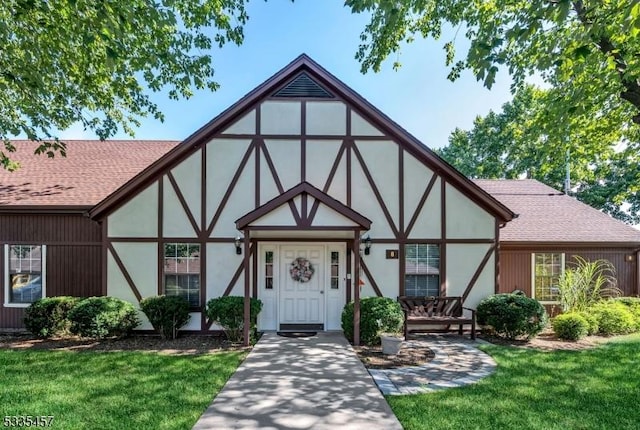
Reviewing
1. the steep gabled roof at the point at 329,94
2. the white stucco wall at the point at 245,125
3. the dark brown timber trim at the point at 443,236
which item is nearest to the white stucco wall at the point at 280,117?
the white stucco wall at the point at 245,125

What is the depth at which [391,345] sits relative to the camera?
24.8 ft

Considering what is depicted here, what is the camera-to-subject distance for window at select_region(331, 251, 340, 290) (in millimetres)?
9992

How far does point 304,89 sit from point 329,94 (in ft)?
2.40

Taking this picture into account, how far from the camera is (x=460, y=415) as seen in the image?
15.6 feet

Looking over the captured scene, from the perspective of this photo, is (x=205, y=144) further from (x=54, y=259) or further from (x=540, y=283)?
(x=540, y=283)

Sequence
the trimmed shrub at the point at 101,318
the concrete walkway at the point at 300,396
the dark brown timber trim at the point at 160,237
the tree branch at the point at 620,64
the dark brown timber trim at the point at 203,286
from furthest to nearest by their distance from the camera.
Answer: the dark brown timber trim at the point at 160,237, the dark brown timber trim at the point at 203,286, the trimmed shrub at the point at 101,318, the tree branch at the point at 620,64, the concrete walkway at the point at 300,396

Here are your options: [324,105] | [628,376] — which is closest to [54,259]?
[324,105]

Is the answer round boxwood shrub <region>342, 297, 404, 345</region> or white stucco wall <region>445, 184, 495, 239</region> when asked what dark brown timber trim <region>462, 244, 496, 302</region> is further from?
round boxwood shrub <region>342, 297, 404, 345</region>

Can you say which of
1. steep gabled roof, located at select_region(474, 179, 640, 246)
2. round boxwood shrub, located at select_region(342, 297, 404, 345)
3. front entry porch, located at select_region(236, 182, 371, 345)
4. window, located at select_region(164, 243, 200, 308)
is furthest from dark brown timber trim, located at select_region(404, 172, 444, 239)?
window, located at select_region(164, 243, 200, 308)

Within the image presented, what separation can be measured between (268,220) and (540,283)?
31.1 feet

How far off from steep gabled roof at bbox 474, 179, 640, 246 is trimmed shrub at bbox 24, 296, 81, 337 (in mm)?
13009

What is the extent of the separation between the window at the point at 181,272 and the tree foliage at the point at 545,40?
702 cm

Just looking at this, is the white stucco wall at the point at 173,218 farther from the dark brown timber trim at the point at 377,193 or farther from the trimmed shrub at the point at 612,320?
the trimmed shrub at the point at 612,320

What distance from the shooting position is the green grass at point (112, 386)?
183 inches
